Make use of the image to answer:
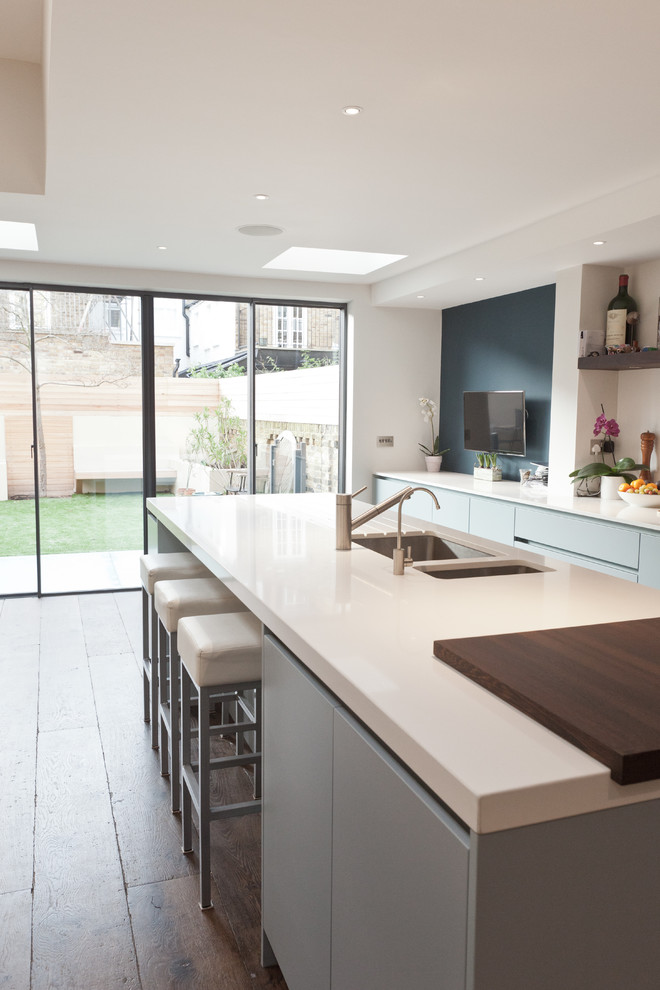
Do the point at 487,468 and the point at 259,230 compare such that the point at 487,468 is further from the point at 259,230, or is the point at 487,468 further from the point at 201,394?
the point at 259,230

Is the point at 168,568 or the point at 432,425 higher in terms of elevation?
the point at 432,425

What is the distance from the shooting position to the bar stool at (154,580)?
10.3 feet

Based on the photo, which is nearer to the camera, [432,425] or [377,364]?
[377,364]

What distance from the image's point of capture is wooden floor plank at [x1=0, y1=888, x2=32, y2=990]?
1.89 metres

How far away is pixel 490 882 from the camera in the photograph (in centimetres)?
95

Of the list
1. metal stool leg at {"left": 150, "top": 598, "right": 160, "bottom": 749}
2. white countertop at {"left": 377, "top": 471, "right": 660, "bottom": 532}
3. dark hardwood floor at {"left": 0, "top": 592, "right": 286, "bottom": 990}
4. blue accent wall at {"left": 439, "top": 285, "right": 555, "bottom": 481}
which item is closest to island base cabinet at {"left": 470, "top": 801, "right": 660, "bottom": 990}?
dark hardwood floor at {"left": 0, "top": 592, "right": 286, "bottom": 990}

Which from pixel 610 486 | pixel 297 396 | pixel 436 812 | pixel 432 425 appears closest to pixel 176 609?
pixel 436 812

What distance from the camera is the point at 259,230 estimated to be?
455 cm

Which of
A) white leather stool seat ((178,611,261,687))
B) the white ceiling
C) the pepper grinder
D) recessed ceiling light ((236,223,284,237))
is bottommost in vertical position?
white leather stool seat ((178,611,261,687))

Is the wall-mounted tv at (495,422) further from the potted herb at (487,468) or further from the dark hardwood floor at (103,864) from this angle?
the dark hardwood floor at (103,864)

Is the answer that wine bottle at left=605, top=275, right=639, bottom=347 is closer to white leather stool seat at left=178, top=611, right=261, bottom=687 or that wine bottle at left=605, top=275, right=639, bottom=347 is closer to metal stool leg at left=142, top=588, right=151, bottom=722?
metal stool leg at left=142, top=588, right=151, bottom=722

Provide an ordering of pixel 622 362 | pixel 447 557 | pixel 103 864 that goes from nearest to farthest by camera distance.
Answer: pixel 103 864 < pixel 447 557 < pixel 622 362

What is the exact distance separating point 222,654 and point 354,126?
2.00 m

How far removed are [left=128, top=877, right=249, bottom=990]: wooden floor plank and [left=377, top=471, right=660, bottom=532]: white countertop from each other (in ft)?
8.13
